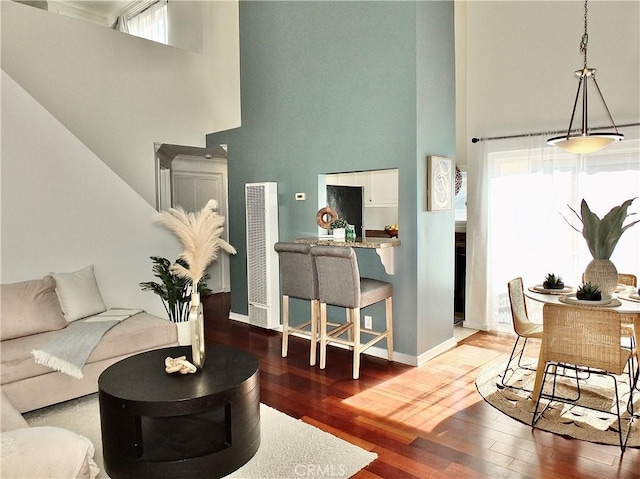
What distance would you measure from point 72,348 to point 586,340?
11.0ft

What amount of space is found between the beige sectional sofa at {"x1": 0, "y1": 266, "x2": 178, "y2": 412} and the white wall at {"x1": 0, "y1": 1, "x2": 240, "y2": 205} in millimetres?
2300

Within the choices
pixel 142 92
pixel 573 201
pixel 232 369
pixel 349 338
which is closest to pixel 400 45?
pixel 573 201

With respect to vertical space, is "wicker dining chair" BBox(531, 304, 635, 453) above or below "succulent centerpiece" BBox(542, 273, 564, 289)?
below

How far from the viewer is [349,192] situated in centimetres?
495

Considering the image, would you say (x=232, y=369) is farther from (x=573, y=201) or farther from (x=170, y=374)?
(x=573, y=201)

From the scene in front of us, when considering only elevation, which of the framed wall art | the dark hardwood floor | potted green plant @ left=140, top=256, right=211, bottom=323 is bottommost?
the dark hardwood floor

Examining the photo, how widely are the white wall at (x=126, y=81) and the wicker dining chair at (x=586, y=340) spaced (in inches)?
189

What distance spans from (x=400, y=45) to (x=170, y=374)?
10.6ft

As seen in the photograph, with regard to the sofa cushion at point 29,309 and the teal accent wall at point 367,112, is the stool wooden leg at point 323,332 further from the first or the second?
the sofa cushion at point 29,309

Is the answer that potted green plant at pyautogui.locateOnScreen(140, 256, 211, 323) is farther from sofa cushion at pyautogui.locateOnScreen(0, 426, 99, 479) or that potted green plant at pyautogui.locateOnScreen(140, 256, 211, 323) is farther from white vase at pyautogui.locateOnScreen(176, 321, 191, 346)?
sofa cushion at pyautogui.locateOnScreen(0, 426, 99, 479)

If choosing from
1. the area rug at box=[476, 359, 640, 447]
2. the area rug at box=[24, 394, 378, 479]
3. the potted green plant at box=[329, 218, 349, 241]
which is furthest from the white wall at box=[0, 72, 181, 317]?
the area rug at box=[476, 359, 640, 447]

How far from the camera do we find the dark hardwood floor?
239cm

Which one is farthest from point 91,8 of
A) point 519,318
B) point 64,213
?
point 519,318

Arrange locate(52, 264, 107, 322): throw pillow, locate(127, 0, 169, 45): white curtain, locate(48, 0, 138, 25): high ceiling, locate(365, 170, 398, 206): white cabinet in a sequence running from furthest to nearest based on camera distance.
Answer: locate(48, 0, 138, 25): high ceiling < locate(127, 0, 169, 45): white curtain < locate(365, 170, 398, 206): white cabinet < locate(52, 264, 107, 322): throw pillow
